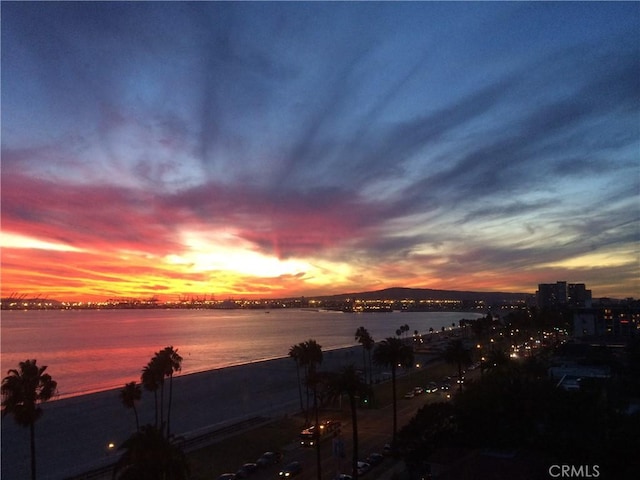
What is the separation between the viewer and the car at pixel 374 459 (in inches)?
1269

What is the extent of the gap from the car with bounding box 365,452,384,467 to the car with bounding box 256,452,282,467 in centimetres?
605

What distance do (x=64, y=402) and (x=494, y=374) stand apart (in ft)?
170

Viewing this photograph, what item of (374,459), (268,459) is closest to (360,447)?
(374,459)

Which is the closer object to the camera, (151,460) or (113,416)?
(151,460)

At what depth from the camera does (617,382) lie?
40.8m

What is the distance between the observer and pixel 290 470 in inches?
1206

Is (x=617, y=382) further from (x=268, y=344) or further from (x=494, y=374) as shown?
(x=268, y=344)

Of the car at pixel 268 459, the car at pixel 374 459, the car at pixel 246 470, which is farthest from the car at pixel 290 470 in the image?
the car at pixel 374 459

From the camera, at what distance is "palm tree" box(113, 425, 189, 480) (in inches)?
695

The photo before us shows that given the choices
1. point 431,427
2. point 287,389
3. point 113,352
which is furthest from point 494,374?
point 113,352

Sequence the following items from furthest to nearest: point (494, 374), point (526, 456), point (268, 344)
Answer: point (268, 344), point (494, 374), point (526, 456)

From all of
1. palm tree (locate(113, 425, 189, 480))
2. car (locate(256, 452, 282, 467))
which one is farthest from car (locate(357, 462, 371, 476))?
palm tree (locate(113, 425, 189, 480))

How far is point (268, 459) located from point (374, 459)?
22.8ft

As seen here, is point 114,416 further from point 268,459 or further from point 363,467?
point 363,467
